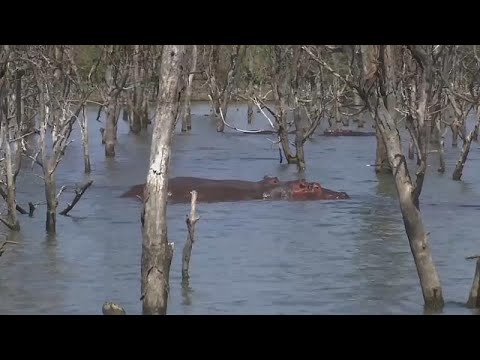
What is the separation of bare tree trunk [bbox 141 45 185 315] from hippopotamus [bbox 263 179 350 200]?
1197 cm

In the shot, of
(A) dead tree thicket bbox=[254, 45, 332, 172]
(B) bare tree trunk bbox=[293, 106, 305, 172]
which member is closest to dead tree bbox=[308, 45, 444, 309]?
(A) dead tree thicket bbox=[254, 45, 332, 172]

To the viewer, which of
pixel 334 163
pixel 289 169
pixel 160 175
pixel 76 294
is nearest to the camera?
pixel 160 175

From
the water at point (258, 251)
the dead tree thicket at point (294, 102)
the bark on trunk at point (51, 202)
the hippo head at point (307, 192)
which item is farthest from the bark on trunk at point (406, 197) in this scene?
the dead tree thicket at point (294, 102)

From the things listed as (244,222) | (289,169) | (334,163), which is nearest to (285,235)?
(244,222)

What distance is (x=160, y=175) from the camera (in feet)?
27.6

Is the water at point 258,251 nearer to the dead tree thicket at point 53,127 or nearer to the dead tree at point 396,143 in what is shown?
the dead tree thicket at point 53,127

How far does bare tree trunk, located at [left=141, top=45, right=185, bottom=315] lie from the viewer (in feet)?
27.3

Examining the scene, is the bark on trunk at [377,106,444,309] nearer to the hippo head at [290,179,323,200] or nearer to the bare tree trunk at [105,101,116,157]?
the hippo head at [290,179,323,200]

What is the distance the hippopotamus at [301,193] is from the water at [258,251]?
369mm

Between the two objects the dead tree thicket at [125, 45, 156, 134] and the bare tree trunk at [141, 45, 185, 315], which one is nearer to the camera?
the bare tree trunk at [141, 45, 185, 315]
